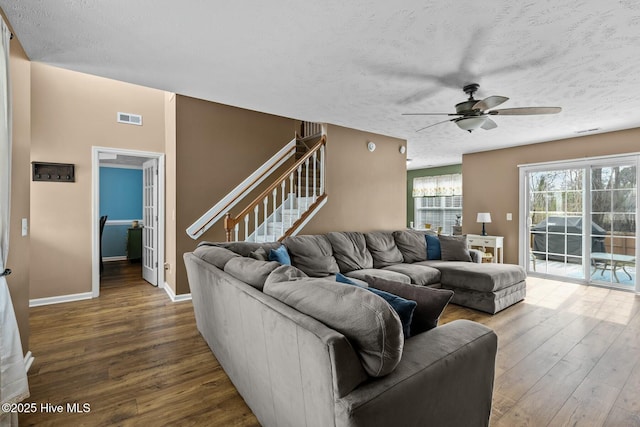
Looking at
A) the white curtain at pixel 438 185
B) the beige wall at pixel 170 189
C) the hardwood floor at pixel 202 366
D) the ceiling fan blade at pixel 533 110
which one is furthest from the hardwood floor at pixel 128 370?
the white curtain at pixel 438 185

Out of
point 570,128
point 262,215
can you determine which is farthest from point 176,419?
point 570,128

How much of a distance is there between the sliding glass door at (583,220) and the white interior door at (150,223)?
633cm

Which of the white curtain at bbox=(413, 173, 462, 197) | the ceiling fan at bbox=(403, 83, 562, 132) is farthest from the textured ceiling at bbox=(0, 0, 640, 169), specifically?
the white curtain at bbox=(413, 173, 462, 197)

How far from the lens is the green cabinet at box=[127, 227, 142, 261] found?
21.7 ft

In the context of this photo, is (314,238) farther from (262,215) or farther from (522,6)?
(522,6)

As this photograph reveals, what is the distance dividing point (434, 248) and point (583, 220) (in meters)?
2.63

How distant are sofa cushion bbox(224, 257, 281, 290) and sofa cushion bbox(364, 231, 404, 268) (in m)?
2.53

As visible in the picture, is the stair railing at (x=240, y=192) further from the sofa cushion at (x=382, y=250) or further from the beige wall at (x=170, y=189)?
the sofa cushion at (x=382, y=250)

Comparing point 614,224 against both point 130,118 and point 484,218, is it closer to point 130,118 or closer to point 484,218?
point 484,218

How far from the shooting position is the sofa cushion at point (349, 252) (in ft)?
12.5

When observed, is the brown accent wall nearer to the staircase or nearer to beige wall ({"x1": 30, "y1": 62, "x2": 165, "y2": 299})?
the staircase

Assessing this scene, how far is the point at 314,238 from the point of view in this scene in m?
3.70

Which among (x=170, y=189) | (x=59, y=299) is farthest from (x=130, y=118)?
(x=59, y=299)

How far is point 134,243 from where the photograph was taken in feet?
22.0
